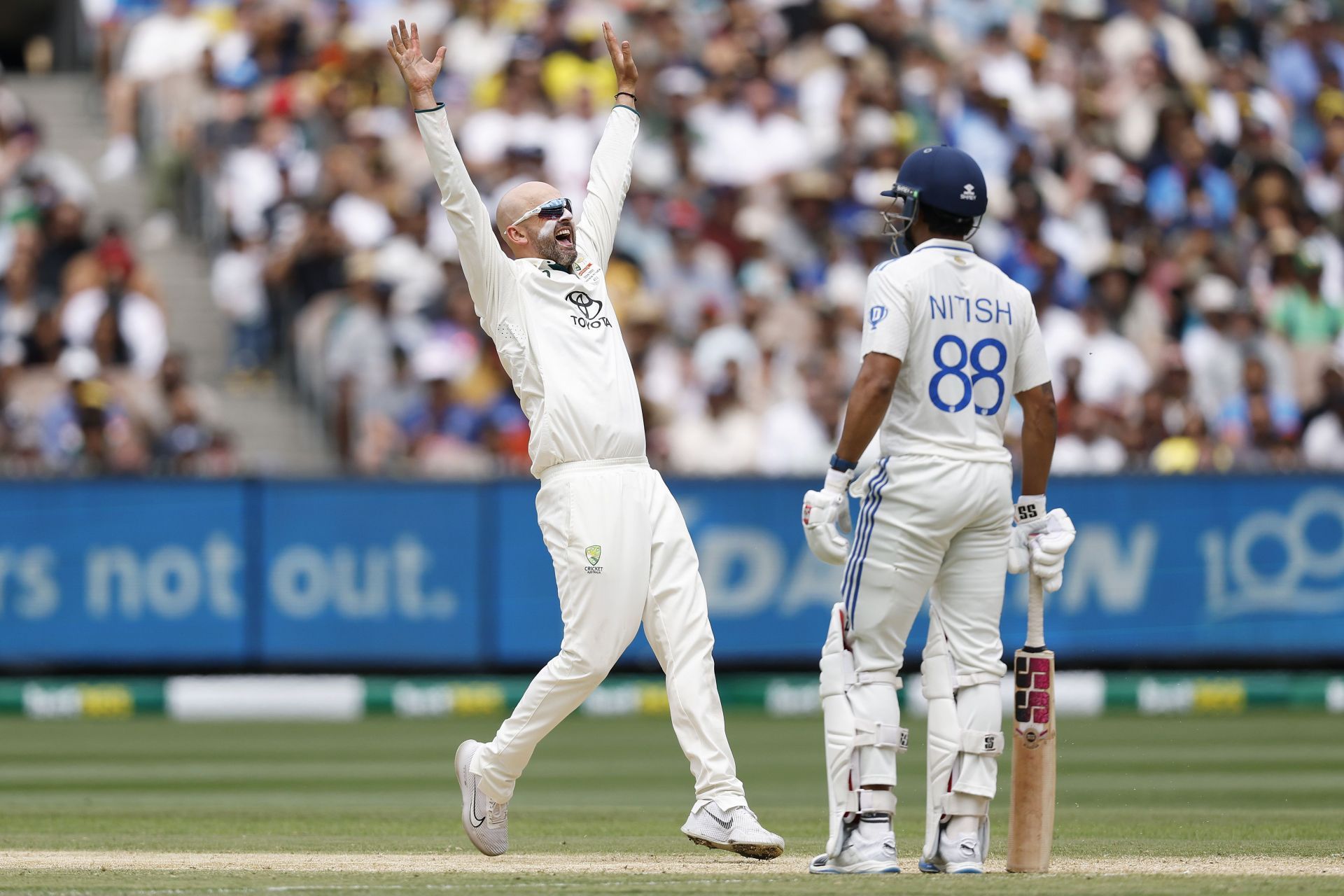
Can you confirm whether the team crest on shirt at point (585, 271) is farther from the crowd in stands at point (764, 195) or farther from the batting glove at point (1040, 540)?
the crowd in stands at point (764, 195)

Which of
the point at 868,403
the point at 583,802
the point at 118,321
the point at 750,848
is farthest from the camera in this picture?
the point at 118,321

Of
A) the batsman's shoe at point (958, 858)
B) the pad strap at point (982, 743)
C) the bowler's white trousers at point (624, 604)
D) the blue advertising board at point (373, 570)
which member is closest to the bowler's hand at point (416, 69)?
the bowler's white trousers at point (624, 604)

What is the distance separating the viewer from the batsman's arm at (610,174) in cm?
808

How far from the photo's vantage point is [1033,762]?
720 cm

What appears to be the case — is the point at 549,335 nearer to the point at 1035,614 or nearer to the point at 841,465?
the point at 841,465

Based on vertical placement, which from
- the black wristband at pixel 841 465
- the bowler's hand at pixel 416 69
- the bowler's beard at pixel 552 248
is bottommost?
the black wristband at pixel 841 465

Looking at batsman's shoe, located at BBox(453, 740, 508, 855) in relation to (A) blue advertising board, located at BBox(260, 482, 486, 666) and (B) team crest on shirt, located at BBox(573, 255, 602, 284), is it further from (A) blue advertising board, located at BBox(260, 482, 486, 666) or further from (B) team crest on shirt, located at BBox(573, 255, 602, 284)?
(A) blue advertising board, located at BBox(260, 482, 486, 666)

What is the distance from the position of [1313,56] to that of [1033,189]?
3.62m

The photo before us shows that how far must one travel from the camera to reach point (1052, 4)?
2069 cm

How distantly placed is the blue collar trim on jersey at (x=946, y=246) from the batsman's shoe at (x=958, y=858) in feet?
5.90

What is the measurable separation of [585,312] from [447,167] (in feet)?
2.24

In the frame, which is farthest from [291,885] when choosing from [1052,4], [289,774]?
[1052,4]

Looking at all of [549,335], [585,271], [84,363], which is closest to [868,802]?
[549,335]

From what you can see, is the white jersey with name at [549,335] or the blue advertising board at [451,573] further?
the blue advertising board at [451,573]
